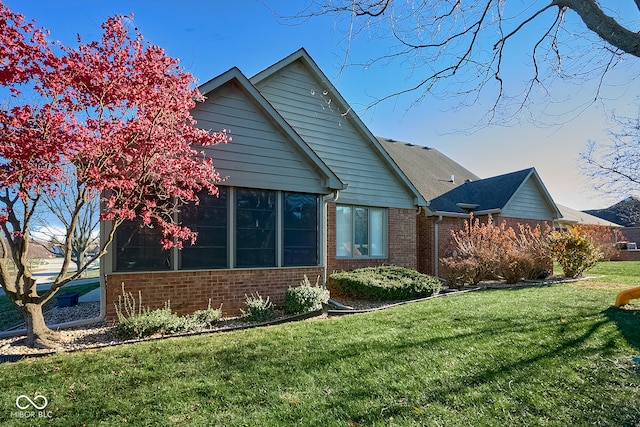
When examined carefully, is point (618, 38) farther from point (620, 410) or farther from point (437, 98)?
point (620, 410)

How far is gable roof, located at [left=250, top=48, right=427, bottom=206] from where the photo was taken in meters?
10.7

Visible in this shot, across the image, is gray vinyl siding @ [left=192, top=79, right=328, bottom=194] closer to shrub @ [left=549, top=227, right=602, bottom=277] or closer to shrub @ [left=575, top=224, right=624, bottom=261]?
shrub @ [left=549, top=227, right=602, bottom=277]

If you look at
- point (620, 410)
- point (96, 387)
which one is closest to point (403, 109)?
point (620, 410)

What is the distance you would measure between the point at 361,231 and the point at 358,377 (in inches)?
306

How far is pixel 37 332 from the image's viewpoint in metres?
Answer: 5.85

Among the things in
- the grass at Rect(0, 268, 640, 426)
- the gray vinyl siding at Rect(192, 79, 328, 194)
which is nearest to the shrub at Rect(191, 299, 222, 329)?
the grass at Rect(0, 268, 640, 426)

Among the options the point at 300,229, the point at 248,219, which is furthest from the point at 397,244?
the point at 248,219

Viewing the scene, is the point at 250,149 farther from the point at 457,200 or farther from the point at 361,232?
the point at 457,200

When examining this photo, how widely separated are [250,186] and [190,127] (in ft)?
6.46

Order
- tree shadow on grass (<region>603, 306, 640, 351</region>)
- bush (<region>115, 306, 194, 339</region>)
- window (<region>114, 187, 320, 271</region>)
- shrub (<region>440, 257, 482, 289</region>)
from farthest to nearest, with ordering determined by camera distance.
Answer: shrub (<region>440, 257, 482, 289</region>), window (<region>114, 187, 320, 271</region>), bush (<region>115, 306, 194, 339</region>), tree shadow on grass (<region>603, 306, 640, 351</region>)

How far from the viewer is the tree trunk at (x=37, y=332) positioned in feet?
18.8

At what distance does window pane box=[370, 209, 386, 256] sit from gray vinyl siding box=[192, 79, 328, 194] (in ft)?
12.3

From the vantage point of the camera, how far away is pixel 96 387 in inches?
160

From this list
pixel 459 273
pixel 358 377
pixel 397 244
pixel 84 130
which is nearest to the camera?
pixel 358 377
